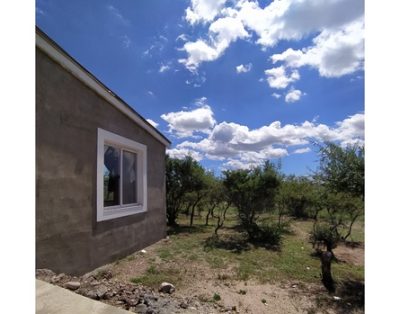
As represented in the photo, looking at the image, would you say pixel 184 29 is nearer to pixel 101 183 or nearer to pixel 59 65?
pixel 59 65

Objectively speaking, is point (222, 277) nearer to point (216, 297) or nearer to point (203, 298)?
point (216, 297)

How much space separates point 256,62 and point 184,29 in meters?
1.46

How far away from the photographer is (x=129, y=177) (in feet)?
22.7

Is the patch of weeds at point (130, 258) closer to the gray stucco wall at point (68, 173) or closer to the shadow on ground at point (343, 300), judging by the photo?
the gray stucco wall at point (68, 173)

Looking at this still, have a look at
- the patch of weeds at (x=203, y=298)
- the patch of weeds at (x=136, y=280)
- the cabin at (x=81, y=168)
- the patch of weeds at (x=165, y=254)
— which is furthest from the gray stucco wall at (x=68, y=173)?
the patch of weeds at (x=203, y=298)

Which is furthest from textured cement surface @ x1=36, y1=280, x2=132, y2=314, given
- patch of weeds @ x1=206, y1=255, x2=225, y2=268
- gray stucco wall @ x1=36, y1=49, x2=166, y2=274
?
patch of weeds @ x1=206, y1=255, x2=225, y2=268

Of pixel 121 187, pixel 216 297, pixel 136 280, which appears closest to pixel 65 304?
pixel 216 297

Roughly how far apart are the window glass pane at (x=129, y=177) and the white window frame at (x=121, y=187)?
130mm

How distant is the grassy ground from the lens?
566 cm

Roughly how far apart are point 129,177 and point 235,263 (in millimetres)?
3816

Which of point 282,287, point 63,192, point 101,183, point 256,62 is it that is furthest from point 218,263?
point 256,62

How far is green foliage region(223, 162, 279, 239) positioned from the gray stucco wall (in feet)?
19.1

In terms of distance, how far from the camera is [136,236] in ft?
23.1

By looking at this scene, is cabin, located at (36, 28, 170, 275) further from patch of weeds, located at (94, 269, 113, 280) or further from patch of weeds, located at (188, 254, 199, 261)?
patch of weeds, located at (188, 254, 199, 261)
